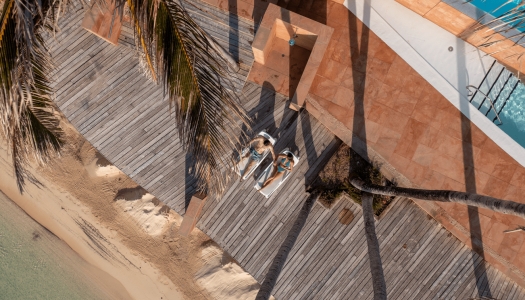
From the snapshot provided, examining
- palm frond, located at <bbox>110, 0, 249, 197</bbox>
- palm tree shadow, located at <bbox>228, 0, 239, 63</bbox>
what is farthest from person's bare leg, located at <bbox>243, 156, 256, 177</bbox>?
palm frond, located at <bbox>110, 0, 249, 197</bbox>

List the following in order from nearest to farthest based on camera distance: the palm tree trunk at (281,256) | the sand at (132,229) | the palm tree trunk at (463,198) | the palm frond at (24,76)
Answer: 1. the palm tree trunk at (463,198)
2. the palm frond at (24,76)
3. the palm tree trunk at (281,256)
4. the sand at (132,229)

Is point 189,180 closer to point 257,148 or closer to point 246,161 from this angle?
point 246,161

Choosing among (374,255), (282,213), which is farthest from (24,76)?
(374,255)

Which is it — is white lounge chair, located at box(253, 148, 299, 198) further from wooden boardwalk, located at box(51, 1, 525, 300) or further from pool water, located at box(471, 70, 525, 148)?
pool water, located at box(471, 70, 525, 148)

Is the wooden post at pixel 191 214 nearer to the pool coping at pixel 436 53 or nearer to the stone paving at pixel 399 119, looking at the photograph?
the stone paving at pixel 399 119

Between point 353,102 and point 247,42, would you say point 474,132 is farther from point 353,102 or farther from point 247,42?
point 247,42

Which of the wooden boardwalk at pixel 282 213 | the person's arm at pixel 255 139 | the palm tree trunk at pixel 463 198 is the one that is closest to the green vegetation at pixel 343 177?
the wooden boardwalk at pixel 282 213
